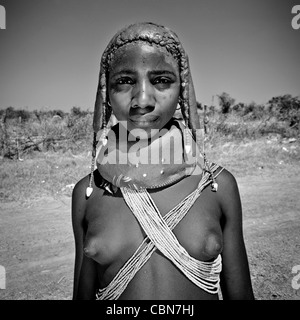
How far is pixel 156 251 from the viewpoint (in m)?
1.21

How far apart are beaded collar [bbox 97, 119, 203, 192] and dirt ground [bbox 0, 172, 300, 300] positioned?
254cm

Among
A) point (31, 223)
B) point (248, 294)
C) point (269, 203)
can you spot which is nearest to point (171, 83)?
point (248, 294)

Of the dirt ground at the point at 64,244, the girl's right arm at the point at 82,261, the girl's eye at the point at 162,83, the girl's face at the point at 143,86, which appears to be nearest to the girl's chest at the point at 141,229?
the girl's right arm at the point at 82,261

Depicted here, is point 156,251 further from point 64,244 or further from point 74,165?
point 74,165

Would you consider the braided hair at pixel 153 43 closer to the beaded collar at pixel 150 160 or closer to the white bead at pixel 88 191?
the white bead at pixel 88 191

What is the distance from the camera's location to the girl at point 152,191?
3.87 ft

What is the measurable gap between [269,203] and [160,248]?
4985mm

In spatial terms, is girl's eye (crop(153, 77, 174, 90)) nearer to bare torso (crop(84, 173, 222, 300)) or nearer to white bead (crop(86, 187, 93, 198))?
bare torso (crop(84, 173, 222, 300))

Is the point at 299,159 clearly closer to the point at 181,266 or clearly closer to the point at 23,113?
the point at 181,266

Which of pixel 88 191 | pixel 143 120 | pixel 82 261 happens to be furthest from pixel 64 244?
pixel 143 120

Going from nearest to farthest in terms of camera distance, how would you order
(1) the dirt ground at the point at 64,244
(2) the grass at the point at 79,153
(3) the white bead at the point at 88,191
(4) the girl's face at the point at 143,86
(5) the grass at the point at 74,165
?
(4) the girl's face at the point at 143,86 → (3) the white bead at the point at 88,191 → (1) the dirt ground at the point at 64,244 → (5) the grass at the point at 74,165 → (2) the grass at the point at 79,153

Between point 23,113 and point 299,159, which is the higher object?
point 23,113

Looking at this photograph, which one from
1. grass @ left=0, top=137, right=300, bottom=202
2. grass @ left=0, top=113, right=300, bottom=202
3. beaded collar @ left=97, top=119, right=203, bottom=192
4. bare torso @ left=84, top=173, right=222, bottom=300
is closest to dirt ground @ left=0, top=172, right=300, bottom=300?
grass @ left=0, top=137, right=300, bottom=202
